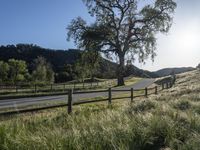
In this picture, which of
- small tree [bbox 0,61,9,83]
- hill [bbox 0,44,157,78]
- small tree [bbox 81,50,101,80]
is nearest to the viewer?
small tree [bbox 81,50,101,80]

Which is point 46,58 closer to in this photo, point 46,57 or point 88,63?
point 46,57

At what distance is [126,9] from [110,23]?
3.03m

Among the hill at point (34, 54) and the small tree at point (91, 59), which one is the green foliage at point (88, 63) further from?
the hill at point (34, 54)

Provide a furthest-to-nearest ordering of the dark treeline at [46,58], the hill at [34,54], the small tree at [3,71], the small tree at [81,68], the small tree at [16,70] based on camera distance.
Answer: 1. the hill at [34,54]
2. the dark treeline at [46,58]
3. the small tree at [16,70]
4. the small tree at [3,71]
5. the small tree at [81,68]

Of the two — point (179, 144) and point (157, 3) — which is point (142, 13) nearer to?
point (157, 3)

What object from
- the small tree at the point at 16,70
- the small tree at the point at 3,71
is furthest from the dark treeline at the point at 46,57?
the small tree at the point at 3,71

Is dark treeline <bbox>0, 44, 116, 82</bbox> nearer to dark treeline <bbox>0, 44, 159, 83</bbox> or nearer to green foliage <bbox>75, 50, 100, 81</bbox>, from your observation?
dark treeline <bbox>0, 44, 159, 83</bbox>

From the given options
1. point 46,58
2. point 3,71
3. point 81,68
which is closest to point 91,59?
point 81,68

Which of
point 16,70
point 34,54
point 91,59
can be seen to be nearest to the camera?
point 91,59

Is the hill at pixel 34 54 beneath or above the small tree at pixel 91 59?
above

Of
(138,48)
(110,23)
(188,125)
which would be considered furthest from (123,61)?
(188,125)

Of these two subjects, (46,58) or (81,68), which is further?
(46,58)

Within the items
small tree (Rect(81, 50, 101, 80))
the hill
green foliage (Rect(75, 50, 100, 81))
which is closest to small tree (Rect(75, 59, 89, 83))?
green foliage (Rect(75, 50, 100, 81))

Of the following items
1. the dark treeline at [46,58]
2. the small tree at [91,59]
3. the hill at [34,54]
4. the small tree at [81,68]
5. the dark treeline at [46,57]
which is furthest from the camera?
the hill at [34,54]
